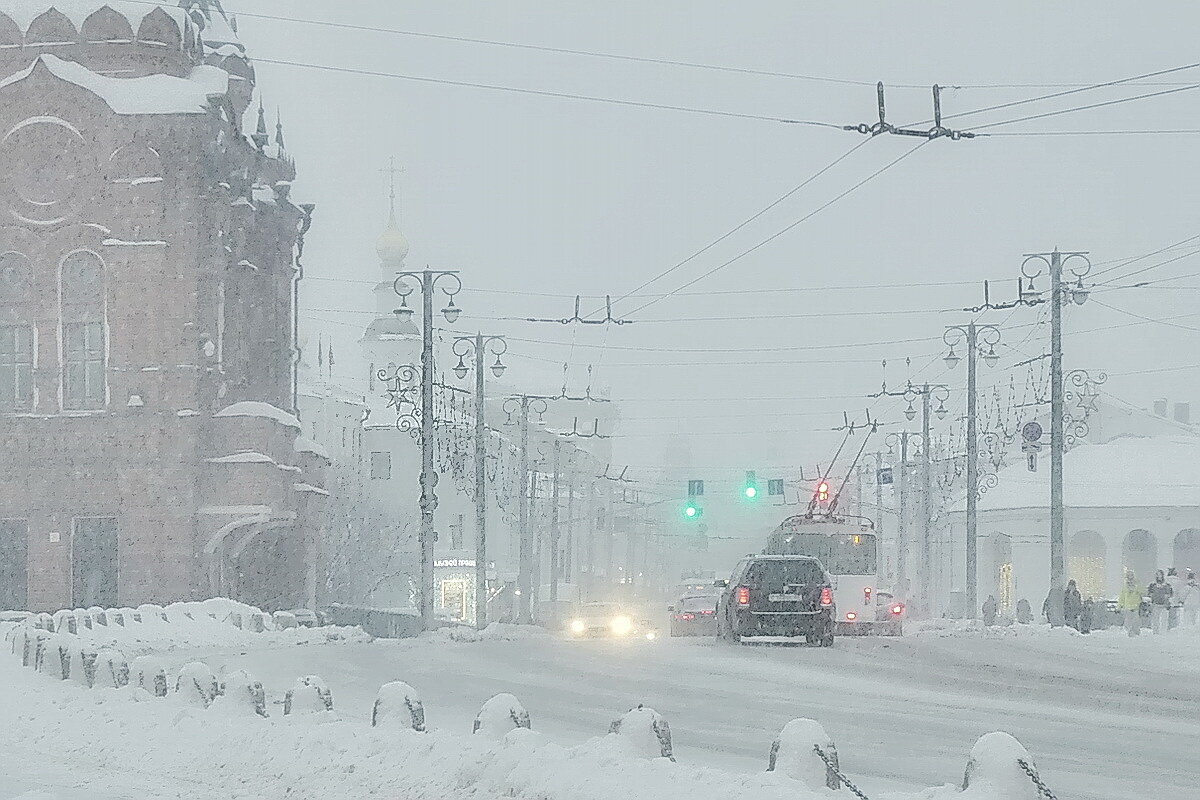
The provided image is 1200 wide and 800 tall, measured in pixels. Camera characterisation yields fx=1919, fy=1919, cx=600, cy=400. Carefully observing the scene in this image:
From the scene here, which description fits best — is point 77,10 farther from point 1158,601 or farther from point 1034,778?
point 1034,778

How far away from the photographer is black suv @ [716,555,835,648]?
113 ft

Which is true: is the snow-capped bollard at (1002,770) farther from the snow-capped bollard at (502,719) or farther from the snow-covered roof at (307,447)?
the snow-covered roof at (307,447)

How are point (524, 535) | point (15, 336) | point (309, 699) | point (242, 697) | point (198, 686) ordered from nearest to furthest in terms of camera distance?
point (309, 699)
point (242, 697)
point (198, 686)
point (15, 336)
point (524, 535)

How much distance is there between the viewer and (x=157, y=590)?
4750 cm

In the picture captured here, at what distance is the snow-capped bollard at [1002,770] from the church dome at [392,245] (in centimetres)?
12188

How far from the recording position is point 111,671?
73.7 ft

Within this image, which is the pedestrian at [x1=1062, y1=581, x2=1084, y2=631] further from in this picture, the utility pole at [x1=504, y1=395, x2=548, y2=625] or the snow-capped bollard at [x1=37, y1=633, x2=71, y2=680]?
the snow-capped bollard at [x1=37, y1=633, x2=71, y2=680]

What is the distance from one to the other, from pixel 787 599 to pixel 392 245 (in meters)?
100

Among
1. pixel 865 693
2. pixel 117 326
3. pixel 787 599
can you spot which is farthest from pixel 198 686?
pixel 117 326

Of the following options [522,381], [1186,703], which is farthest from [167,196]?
[522,381]

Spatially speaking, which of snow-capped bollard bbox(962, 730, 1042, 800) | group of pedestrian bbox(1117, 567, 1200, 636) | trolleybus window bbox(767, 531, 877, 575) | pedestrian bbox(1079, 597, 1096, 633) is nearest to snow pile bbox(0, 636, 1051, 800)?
snow-capped bollard bbox(962, 730, 1042, 800)

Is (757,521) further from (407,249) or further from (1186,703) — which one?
(1186,703)

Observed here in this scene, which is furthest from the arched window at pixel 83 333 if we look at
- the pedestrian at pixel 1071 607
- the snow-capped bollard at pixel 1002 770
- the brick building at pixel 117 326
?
the snow-capped bollard at pixel 1002 770

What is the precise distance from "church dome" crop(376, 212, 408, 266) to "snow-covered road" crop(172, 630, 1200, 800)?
95627 mm
